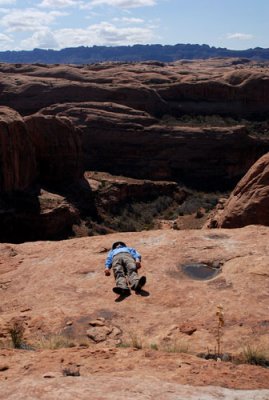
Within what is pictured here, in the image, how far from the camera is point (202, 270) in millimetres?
11484

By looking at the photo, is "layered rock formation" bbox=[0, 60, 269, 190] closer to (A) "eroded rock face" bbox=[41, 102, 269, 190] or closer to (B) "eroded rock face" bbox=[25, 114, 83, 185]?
(A) "eroded rock face" bbox=[41, 102, 269, 190]

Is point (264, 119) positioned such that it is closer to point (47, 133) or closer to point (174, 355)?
point (47, 133)

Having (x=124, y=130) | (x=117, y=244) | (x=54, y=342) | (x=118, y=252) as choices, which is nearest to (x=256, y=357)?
(x=54, y=342)

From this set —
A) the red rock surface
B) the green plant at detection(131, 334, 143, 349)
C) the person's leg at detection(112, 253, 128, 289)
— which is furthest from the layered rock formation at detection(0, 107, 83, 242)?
the green plant at detection(131, 334, 143, 349)

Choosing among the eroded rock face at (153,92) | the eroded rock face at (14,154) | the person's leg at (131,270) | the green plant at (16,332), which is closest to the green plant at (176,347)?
the green plant at (16,332)

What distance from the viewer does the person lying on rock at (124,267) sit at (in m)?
10.6

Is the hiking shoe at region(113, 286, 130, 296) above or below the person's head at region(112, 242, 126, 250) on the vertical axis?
below

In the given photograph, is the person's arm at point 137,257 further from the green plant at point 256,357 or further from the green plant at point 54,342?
the green plant at point 256,357

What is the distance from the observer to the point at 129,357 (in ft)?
23.4

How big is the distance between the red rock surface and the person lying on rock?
0.22m

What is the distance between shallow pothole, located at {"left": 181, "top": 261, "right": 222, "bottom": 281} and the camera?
11.2 m

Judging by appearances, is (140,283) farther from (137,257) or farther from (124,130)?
(124,130)

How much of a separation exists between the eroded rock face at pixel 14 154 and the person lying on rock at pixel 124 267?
1699cm

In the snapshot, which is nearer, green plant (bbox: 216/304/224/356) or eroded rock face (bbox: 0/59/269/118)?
green plant (bbox: 216/304/224/356)
